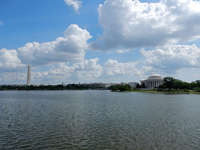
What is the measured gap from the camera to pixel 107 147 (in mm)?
14477

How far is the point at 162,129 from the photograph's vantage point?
20.5 m

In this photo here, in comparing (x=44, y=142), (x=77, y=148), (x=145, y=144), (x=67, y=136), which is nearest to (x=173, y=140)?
(x=145, y=144)

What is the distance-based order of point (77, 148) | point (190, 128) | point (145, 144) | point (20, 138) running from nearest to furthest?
point (77, 148), point (145, 144), point (20, 138), point (190, 128)

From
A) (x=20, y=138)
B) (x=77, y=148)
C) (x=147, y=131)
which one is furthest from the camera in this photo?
(x=147, y=131)

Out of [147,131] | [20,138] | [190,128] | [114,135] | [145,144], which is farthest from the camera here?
[190,128]

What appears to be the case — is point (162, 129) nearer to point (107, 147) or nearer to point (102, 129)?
point (102, 129)

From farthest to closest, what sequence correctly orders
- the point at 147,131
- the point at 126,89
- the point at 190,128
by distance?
the point at 126,89, the point at 190,128, the point at 147,131

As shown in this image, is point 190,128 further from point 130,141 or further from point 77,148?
point 77,148

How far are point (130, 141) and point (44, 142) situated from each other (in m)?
7.49

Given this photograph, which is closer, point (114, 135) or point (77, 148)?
point (77, 148)

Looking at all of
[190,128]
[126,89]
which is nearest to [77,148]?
[190,128]

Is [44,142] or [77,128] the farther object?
[77,128]

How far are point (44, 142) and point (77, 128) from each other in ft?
18.2

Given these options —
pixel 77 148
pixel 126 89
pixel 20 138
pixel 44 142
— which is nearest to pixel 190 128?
pixel 77 148
